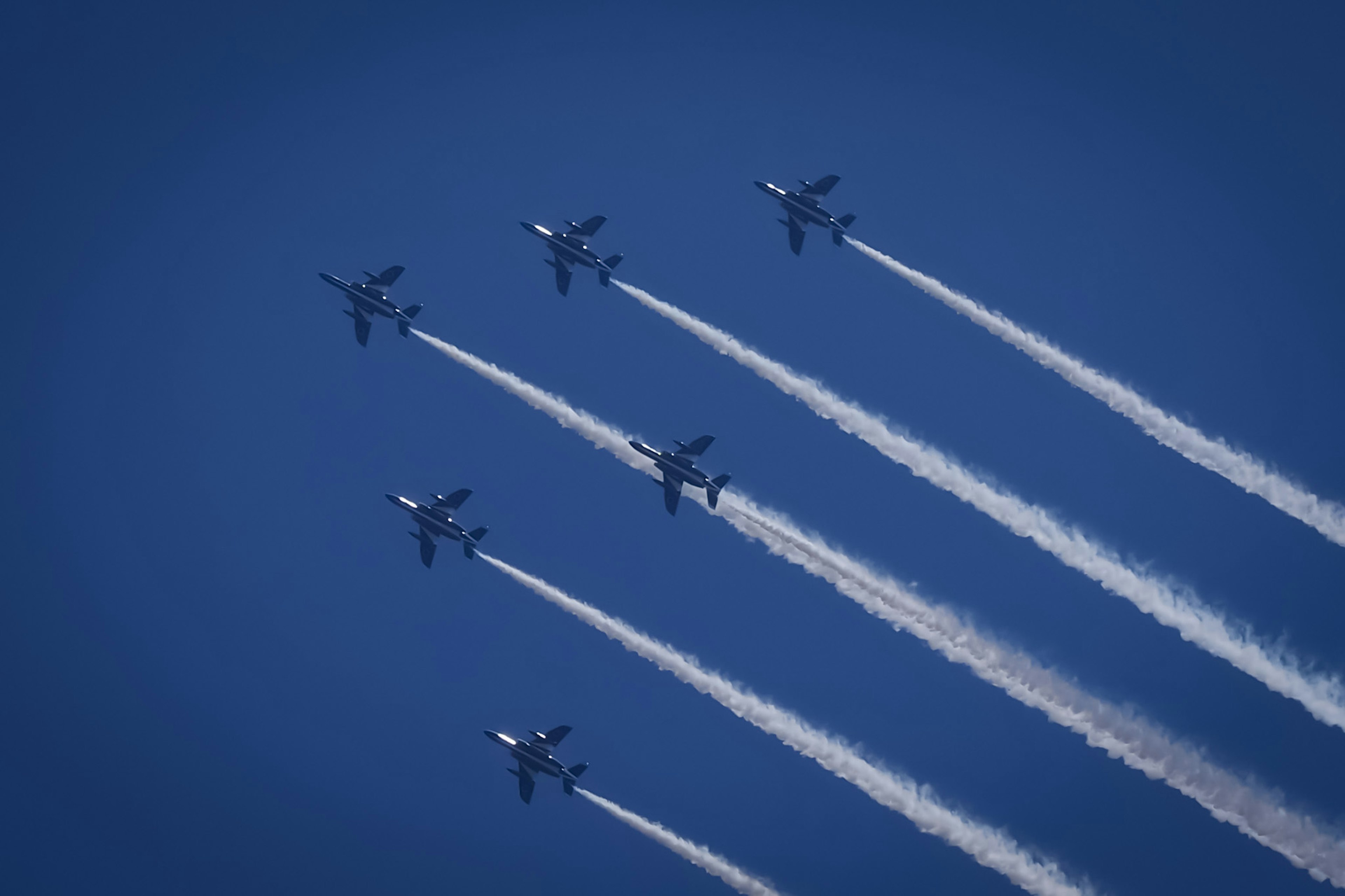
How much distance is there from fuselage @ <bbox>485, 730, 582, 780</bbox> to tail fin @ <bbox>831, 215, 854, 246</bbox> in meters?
35.0

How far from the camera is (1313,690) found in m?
43.5

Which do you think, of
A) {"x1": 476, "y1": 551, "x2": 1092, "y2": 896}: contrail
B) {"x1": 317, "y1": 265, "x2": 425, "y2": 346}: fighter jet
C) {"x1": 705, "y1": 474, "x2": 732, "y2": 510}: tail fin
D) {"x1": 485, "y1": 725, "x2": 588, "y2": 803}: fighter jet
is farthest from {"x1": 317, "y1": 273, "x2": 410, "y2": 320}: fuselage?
{"x1": 485, "y1": 725, "x2": 588, "y2": 803}: fighter jet

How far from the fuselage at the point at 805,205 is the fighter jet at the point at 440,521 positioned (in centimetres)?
2605

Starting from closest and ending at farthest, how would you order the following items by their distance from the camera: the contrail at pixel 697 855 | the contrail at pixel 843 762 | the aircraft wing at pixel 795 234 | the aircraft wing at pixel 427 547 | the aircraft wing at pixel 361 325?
the contrail at pixel 843 762
the contrail at pixel 697 855
the aircraft wing at pixel 427 547
the aircraft wing at pixel 361 325
the aircraft wing at pixel 795 234

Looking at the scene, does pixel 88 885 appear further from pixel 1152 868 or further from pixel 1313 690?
pixel 1313 690

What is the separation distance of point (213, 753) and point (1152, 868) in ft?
246

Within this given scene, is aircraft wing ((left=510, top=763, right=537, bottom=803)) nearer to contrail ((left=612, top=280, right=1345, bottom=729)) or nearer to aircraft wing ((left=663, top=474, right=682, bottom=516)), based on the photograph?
aircraft wing ((left=663, top=474, right=682, bottom=516))

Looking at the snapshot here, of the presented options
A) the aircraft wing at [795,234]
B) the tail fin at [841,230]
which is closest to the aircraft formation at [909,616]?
the tail fin at [841,230]

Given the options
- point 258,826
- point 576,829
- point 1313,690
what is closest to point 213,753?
point 258,826

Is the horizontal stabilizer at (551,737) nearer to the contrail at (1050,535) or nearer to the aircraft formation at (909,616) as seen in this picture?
the aircraft formation at (909,616)

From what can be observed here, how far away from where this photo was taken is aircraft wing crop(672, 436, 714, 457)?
48562 mm

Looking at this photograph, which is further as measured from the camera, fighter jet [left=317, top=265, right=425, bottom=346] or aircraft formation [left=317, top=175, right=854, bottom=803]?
fighter jet [left=317, top=265, right=425, bottom=346]

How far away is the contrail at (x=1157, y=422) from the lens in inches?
1848

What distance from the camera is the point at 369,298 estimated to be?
2189 inches
